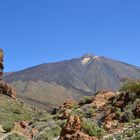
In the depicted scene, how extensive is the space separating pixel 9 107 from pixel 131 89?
39720 millimetres

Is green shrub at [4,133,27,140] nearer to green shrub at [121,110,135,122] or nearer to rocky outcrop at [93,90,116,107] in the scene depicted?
green shrub at [121,110,135,122]

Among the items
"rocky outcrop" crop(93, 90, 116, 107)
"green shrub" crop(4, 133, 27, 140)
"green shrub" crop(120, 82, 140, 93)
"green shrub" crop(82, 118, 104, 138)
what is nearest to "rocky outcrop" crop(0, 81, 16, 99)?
"rocky outcrop" crop(93, 90, 116, 107)

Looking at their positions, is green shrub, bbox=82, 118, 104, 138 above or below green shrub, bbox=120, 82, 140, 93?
below

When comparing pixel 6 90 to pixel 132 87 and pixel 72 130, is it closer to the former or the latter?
pixel 132 87

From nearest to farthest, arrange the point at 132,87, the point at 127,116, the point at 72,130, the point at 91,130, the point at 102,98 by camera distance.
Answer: the point at 72,130
the point at 91,130
the point at 127,116
the point at 132,87
the point at 102,98

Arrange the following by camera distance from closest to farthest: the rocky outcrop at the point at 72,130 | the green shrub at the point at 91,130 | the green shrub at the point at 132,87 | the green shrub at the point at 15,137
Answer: the rocky outcrop at the point at 72,130
the green shrub at the point at 91,130
the green shrub at the point at 15,137
the green shrub at the point at 132,87

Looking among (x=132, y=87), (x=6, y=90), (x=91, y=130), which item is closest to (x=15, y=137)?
(x=91, y=130)

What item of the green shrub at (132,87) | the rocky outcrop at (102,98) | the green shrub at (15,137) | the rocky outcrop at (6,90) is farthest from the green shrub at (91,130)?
the rocky outcrop at (6,90)

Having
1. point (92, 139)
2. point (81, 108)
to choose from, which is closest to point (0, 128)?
point (81, 108)

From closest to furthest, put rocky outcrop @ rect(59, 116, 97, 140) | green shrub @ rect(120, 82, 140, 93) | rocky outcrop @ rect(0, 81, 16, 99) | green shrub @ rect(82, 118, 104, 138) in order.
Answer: rocky outcrop @ rect(59, 116, 97, 140) → green shrub @ rect(82, 118, 104, 138) → green shrub @ rect(120, 82, 140, 93) → rocky outcrop @ rect(0, 81, 16, 99)

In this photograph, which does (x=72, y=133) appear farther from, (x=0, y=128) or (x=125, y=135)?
(x=0, y=128)

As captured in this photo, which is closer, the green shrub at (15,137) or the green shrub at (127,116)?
the green shrub at (15,137)

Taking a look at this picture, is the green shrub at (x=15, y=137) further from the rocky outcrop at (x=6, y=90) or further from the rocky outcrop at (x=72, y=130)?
the rocky outcrop at (x=6, y=90)

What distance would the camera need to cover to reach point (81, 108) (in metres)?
31.7
